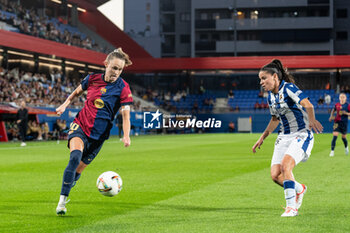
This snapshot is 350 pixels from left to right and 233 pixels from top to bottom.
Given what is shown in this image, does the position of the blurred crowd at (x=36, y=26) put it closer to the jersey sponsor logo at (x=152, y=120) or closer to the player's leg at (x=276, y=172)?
the jersey sponsor logo at (x=152, y=120)

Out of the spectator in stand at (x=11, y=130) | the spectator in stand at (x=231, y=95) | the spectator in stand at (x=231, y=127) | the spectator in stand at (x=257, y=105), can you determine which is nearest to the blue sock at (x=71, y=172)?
the spectator in stand at (x=11, y=130)

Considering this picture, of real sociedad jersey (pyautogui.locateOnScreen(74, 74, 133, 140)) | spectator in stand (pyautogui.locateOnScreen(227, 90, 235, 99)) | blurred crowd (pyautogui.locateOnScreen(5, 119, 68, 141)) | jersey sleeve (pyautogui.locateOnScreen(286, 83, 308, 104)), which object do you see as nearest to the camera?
jersey sleeve (pyautogui.locateOnScreen(286, 83, 308, 104))

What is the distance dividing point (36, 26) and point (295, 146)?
4740 cm

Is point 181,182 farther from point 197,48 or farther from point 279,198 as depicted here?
point 197,48

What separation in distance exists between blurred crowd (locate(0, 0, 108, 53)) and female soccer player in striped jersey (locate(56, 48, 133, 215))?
1567 inches

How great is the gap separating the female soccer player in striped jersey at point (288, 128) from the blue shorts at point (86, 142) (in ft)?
8.83

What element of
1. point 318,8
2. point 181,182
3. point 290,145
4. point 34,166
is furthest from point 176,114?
point 290,145

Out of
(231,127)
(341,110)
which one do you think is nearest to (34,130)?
(341,110)

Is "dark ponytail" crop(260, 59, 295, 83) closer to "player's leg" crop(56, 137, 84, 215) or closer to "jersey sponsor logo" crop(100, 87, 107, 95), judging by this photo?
"jersey sponsor logo" crop(100, 87, 107, 95)

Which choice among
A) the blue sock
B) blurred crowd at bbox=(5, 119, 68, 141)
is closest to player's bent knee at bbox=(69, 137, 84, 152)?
the blue sock

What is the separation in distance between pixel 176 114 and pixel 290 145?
57611 mm

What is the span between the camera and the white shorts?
8133mm

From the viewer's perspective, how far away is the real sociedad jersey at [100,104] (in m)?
8.36

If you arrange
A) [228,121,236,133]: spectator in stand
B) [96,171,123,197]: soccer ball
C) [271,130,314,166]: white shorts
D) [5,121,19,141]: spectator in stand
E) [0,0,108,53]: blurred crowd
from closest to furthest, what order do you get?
[271,130,314,166]: white shorts → [96,171,123,197]: soccer ball → [5,121,19,141]: spectator in stand → [0,0,108,53]: blurred crowd → [228,121,236,133]: spectator in stand
